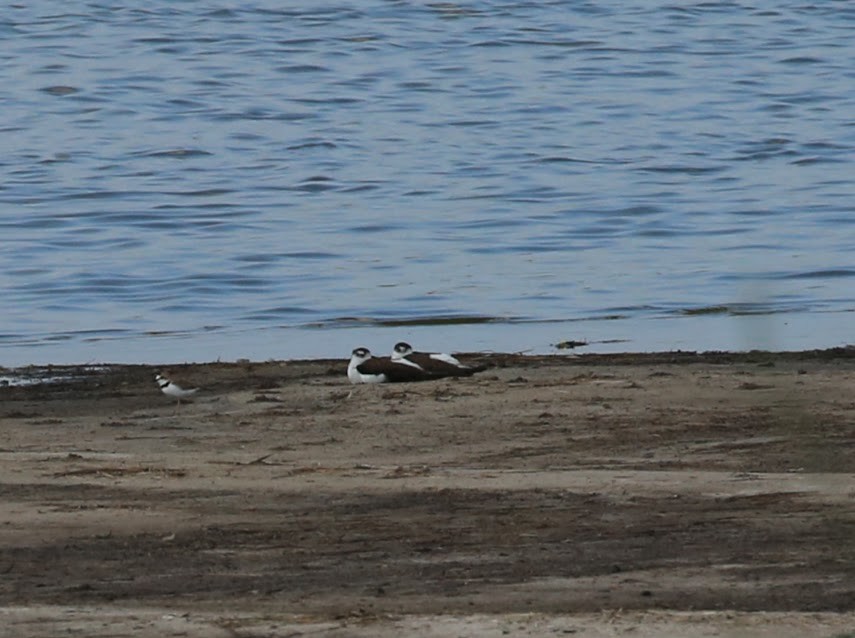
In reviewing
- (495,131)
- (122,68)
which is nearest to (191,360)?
(495,131)

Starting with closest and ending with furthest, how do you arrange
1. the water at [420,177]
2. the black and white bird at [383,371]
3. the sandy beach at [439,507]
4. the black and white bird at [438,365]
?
the sandy beach at [439,507], the black and white bird at [383,371], the black and white bird at [438,365], the water at [420,177]

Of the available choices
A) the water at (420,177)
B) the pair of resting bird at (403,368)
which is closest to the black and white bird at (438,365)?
the pair of resting bird at (403,368)

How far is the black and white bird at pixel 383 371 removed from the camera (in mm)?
11508

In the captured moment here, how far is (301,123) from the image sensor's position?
98.5 ft

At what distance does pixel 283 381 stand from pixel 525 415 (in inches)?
79.9

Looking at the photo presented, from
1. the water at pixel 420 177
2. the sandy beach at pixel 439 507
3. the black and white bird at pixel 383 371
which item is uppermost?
the sandy beach at pixel 439 507

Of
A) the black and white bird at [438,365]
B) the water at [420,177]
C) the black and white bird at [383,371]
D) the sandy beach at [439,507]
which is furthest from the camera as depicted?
the water at [420,177]

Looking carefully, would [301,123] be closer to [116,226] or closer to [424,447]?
[116,226]

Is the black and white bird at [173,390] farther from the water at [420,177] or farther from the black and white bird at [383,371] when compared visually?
the water at [420,177]

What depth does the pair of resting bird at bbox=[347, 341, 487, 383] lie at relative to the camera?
11.5 meters

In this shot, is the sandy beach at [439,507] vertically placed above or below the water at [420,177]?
above

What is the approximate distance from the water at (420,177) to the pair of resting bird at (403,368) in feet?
8.35

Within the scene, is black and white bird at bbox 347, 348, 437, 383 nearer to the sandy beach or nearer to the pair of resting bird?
the pair of resting bird

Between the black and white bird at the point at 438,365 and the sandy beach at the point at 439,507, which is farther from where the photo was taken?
the black and white bird at the point at 438,365
